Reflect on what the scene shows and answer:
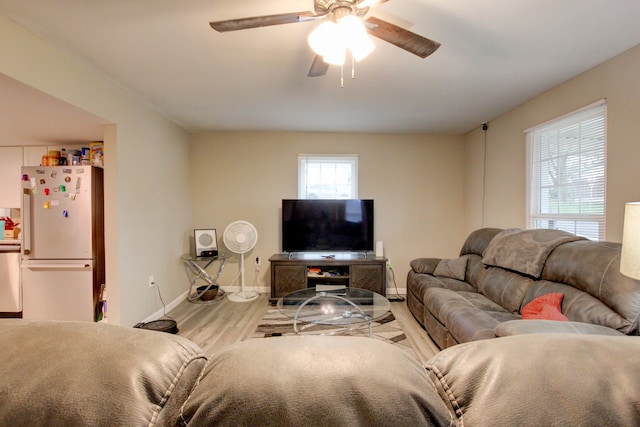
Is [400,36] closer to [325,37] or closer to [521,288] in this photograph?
[325,37]

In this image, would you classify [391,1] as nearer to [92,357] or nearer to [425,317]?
[92,357]

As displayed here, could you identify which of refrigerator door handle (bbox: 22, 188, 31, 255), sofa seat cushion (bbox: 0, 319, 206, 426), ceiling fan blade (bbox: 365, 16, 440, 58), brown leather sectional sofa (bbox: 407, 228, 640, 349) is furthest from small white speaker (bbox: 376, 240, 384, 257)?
refrigerator door handle (bbox: 22, 188, 31, 255)

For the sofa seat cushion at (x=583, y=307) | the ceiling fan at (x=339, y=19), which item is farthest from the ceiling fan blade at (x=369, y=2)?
the sofa seat cushion at (x=583, y=307)

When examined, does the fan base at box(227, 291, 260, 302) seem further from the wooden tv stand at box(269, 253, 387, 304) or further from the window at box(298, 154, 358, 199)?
the window at box(298, 154, 358, 199)

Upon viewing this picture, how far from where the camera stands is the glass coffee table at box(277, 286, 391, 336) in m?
2.38

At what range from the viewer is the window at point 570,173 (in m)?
2.29

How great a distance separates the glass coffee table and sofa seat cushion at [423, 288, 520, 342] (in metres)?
0.43

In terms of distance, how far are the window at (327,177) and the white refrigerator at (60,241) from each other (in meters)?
2.50

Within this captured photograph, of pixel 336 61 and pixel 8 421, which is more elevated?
pixel 336 61

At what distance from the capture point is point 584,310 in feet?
5.73

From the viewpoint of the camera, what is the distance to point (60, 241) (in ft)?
9.41

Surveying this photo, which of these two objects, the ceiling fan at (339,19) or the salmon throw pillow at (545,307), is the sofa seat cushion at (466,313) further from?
the ceiling fan at (339,19)

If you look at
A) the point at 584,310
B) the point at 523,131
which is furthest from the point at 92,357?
the point at 523,131

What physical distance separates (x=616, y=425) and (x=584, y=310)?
1750 millimetres
